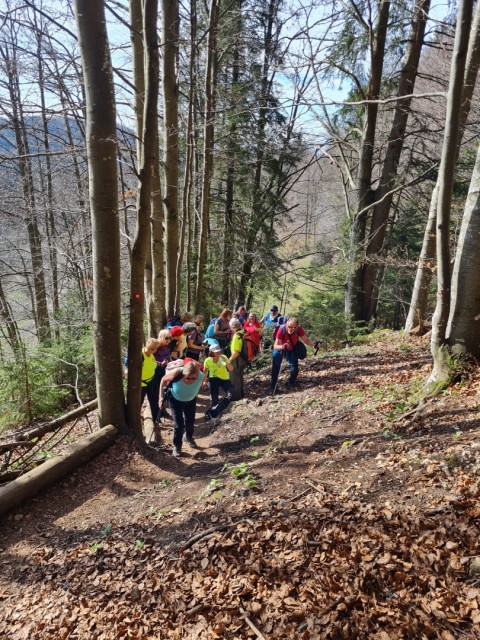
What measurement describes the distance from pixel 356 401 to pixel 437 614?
4.45m

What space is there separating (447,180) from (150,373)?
19.3 ft

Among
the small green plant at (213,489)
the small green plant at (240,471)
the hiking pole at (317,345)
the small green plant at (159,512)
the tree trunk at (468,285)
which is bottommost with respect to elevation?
the hiking pole at (317,345)

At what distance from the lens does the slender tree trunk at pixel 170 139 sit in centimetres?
880

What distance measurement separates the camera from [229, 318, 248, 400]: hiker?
8.30 m

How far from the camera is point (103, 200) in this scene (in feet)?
17.3

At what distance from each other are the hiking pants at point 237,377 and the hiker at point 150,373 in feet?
5.88

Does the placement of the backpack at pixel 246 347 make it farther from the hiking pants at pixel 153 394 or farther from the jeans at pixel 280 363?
the hiking pants at pixel 153 394

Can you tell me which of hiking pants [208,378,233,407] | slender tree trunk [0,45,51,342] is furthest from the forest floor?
slender tree trunk [0,45,51,342]

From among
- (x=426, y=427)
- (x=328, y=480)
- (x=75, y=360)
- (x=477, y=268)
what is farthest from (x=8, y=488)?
(x=477, y=268)

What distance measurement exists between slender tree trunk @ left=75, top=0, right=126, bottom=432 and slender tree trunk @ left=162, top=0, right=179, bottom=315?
13.9 ft

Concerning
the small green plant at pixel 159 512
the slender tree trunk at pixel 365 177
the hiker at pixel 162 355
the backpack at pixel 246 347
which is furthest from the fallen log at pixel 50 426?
the slender tree trunk at pixel 365 177

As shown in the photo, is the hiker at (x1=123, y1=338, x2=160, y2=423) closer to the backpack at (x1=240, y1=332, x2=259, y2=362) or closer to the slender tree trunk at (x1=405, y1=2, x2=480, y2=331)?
the backpack at (x1=240, y1=332, x2=259, y2=362)

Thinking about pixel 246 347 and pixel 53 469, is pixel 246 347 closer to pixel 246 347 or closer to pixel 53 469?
pixel 246 347

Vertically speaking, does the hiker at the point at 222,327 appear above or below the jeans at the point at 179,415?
above
